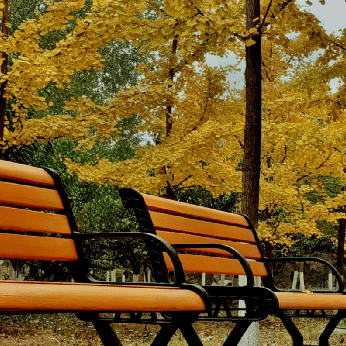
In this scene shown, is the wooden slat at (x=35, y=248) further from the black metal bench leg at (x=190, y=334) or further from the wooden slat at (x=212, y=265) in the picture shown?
the black metal bench leg at (x=190, y=334)

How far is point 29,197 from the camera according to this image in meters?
2.43

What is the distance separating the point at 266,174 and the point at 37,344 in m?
5.43

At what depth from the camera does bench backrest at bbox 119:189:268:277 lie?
275cm

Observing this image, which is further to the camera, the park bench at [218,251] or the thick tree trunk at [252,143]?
the thick tree trunk at [252,143]

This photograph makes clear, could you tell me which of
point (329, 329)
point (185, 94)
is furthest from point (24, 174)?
point (185, 94)

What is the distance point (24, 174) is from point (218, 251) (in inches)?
53.7

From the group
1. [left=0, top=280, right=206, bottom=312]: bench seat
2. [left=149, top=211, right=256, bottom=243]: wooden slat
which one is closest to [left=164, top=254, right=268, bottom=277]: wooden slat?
[left=149, top=211, right=256, bottom=243]: wooden slat

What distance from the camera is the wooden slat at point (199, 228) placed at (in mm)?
2865

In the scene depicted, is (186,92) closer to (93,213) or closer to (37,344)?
(37,344)

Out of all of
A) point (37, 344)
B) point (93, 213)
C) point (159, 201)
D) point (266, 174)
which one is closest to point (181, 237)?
point (159, 201)

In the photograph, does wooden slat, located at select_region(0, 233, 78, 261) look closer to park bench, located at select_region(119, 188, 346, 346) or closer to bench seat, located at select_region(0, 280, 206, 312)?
park bench, located at select_region(119, 188, 346, 346)

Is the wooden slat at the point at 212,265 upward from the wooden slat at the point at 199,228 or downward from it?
downward

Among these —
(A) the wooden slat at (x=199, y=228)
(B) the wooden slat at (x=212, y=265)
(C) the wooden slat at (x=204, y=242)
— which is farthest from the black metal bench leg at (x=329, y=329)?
(A) the wooden slat at (x=199, y=228)

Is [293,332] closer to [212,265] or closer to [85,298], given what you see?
[212,265]
